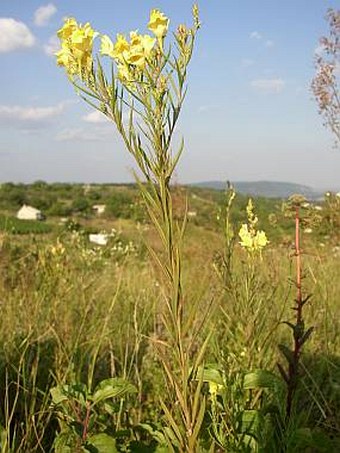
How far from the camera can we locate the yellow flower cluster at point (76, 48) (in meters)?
1.11

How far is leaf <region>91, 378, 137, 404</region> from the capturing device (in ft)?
5.54

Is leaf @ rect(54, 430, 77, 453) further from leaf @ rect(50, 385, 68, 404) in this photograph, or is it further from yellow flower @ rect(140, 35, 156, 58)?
yellow flower @ rect(140, 35, 156, 58)

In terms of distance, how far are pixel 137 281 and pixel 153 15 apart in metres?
4.11

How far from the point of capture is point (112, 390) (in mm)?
1712

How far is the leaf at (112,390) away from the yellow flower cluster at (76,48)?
1040mm

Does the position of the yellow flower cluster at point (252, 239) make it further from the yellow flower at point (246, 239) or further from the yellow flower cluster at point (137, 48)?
the yellow flower cluster at point (137, 48)

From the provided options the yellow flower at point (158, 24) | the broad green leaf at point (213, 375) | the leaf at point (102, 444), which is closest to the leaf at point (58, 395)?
the leaf at point (102, 444)

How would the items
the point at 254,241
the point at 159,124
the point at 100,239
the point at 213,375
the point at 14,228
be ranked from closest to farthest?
the point at 159,124 → the point at 213,375 → the point at 254,241 → the point at 14,228 → the point at 100,239

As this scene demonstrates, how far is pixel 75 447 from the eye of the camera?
164 centimetres

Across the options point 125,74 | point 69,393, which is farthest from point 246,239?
point 125,74

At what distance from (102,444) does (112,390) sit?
7.2 inches

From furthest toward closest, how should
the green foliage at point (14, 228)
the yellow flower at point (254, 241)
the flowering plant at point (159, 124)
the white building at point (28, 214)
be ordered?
the white building at point (28, 214) < the green foliage at point (14, 228) < the yellow flower at point (254, 241) < the flowering plant at point (159, 124)

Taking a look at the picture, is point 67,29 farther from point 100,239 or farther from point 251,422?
point 100,239

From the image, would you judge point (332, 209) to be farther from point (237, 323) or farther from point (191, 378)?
point (191, 378)
